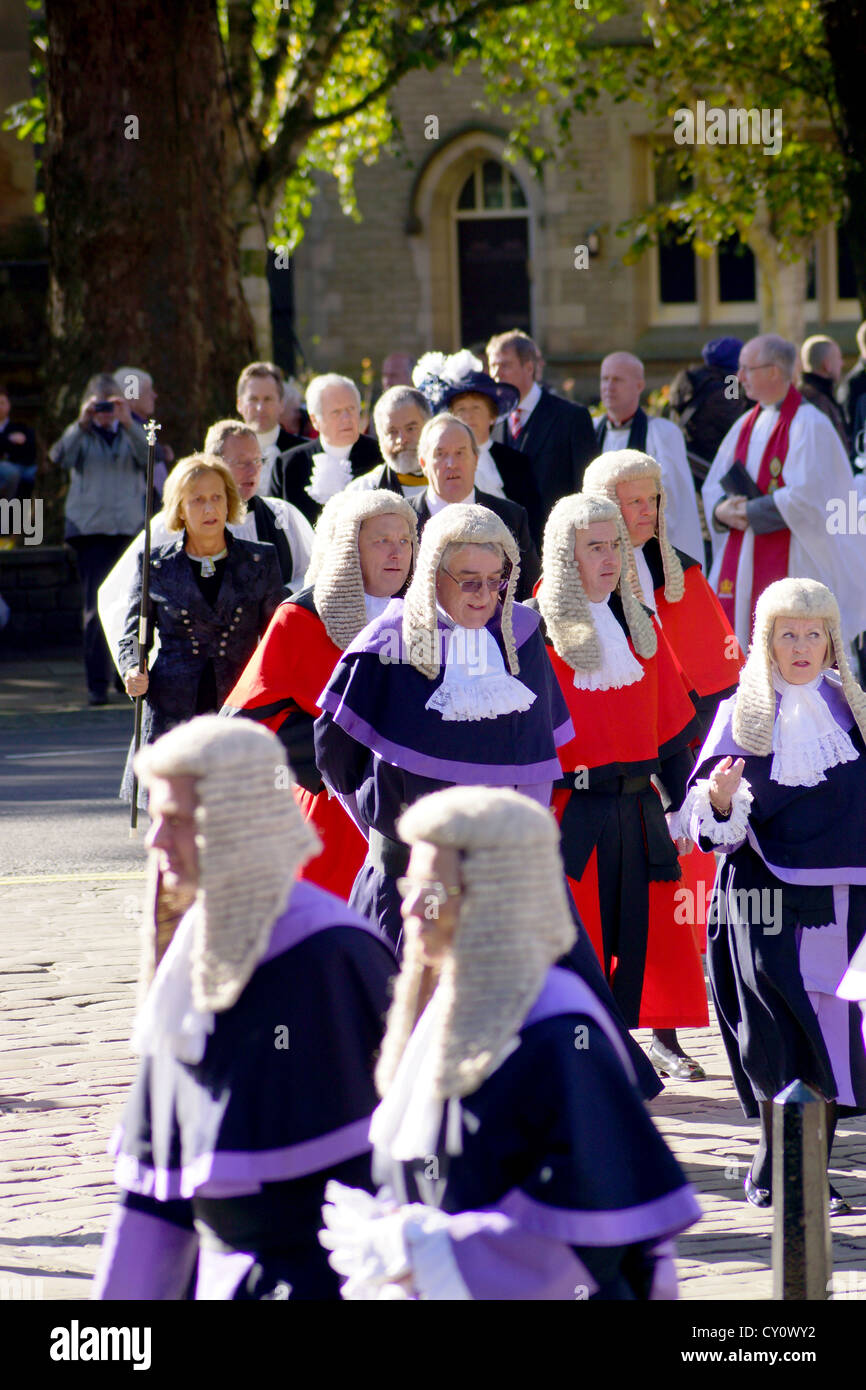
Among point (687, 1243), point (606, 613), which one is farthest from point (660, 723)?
point (687, 1243)

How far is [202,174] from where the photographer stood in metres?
16.9

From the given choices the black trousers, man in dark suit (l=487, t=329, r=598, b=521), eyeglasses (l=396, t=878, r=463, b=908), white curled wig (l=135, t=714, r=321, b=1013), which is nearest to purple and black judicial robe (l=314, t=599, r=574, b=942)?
white curled wig (l=135, t=714, r=321, b=1013)

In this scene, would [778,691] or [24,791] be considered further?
[24,791]

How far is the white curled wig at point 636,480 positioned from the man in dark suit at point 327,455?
3025 millimetres

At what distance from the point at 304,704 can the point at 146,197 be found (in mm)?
11030

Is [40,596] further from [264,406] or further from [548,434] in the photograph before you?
[548,434]

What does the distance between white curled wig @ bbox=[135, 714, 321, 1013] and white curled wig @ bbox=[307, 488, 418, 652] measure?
318cm

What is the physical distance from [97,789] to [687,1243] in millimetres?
6570

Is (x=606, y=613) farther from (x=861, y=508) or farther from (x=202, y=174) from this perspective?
(x=202, y=174)

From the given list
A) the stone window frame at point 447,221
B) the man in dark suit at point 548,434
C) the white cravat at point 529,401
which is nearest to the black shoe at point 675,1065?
the man in dark suit at point 548,434

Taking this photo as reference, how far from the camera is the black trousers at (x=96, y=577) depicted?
14.0 metres

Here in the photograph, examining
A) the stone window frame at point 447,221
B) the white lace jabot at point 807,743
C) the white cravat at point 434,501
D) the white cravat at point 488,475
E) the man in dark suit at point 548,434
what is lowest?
the white lace jabot at point 807,743

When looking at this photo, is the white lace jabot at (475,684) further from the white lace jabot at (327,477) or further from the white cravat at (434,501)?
the white lace jabot at (327,477)

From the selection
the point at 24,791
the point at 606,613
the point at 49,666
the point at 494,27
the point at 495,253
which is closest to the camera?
the point at 606,613
